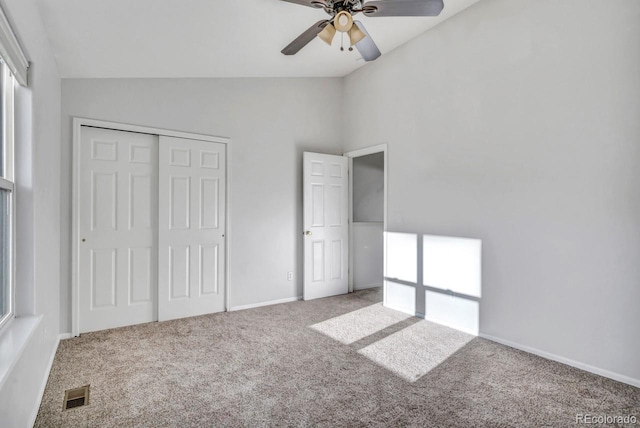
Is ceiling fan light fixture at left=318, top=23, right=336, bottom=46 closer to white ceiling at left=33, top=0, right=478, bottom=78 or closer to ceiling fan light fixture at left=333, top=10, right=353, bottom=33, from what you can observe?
ceiling fan light fixture at left=333, top=10, right=353, bottom=33

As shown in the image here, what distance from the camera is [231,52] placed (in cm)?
345

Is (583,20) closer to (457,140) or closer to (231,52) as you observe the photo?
(457,140)

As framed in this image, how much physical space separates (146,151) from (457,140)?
3.23 m

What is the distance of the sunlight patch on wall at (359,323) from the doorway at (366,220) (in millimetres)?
1058

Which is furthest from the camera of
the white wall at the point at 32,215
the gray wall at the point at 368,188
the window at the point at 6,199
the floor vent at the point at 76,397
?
the gray wall at the point at 368,188

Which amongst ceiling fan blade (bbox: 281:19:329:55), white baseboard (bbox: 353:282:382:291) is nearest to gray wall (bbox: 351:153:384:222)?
white baseboard (bbox: 353:282:382:291)

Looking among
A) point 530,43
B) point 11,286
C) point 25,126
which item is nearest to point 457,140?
point 530,43

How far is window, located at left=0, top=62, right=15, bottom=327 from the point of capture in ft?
6.21

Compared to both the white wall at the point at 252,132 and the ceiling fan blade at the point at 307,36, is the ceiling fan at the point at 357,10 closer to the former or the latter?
the ceiling fan blade at the point at 307,36
